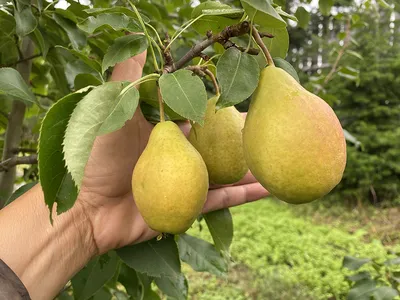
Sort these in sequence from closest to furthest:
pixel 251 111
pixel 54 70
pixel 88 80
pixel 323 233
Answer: pixel 251 111
pixel 88 80
pixel 54 70
pixel 323 233

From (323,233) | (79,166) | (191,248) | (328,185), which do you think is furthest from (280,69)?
(323,233)

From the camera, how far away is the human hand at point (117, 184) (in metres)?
1.07

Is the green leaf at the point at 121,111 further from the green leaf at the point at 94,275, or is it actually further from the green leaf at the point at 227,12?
the green leaf at the point at 94,275

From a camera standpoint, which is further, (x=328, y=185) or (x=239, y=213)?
(x=239, y=213)

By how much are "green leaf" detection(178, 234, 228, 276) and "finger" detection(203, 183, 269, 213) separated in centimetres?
29

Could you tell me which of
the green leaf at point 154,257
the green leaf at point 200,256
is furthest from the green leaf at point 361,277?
the green leaf at point 154,257

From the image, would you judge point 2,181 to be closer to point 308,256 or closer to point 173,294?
point 173,294

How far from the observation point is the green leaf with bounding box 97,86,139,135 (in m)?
0.67

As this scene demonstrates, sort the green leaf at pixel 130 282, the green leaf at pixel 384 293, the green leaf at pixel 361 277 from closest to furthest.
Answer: the green leaf at pixel 130 282 → the green leaf at pixel 384 293 → the green leaf at pixel 361 277

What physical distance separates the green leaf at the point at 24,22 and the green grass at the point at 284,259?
10.7ft

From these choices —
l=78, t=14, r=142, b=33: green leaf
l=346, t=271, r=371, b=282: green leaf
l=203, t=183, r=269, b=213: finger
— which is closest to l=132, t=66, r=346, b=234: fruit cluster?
l=78, t=14, r=142, b=33: green leaf

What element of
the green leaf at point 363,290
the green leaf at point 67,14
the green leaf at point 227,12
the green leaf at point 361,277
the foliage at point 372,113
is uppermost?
the green leaf at point 227,12

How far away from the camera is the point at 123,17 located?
0.92 m

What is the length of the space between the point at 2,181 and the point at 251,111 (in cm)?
97
